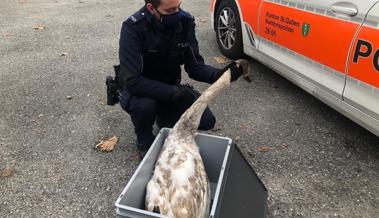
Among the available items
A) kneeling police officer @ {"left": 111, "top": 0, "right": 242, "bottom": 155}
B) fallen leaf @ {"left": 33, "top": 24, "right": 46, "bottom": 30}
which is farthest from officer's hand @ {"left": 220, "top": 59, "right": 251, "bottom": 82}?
fallen leaf @ {"left": 33, "top": 24, "right": 46, "bottom": 30}

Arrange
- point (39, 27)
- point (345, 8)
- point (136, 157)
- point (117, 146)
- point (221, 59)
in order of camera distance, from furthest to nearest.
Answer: point (39, 27) → point (221, 59) → point (117, 146) → point (136, 157) → point (345, 8)

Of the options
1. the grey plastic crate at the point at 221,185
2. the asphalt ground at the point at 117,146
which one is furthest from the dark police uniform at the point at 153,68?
the asphalt ground at the point at 117,146

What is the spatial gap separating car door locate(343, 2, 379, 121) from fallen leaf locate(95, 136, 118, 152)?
224 cm

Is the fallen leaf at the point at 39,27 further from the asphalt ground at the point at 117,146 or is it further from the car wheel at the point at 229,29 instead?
the car wheel at the point at 229,29

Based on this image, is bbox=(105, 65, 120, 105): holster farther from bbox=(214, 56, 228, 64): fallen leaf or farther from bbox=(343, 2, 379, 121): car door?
bbox=(214, 56, 228, 64): fallen leaf

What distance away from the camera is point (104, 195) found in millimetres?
3270

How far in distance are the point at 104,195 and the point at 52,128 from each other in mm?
1299

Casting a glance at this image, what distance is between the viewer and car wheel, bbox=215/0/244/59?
529cm

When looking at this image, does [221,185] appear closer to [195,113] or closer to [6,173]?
[195,113]

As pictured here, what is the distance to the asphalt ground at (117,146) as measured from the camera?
320 centimetres

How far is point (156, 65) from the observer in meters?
3.40

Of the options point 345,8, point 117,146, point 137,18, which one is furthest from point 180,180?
point 345,8

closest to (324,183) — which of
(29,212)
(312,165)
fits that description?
(312,165)

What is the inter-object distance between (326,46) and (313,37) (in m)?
0.20
